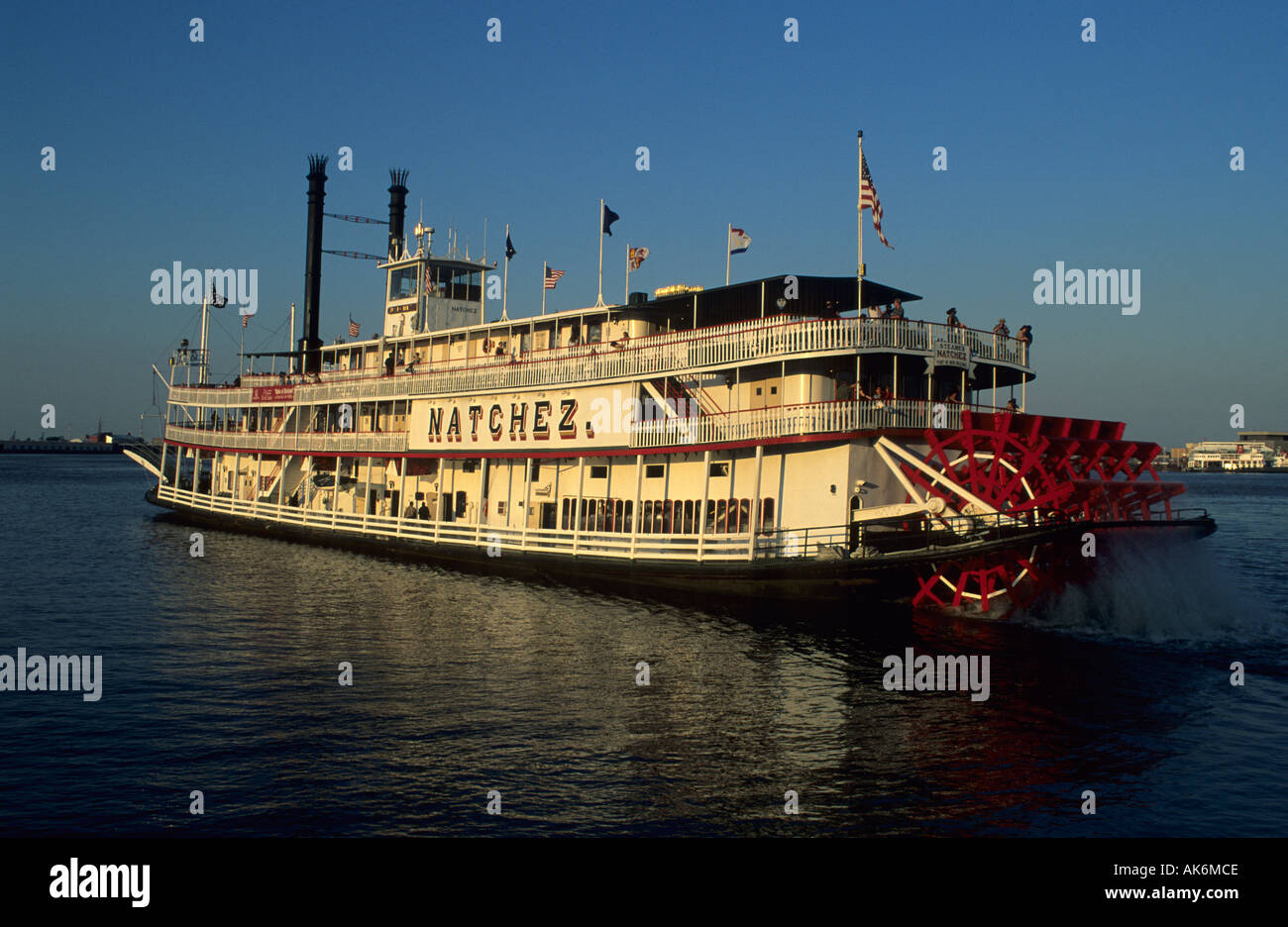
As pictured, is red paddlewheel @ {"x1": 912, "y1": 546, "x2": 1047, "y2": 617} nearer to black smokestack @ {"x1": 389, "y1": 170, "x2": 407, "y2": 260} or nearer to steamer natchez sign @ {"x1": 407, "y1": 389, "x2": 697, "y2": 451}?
steamer natchez sign @ {"x1": 407, "y1": 389, "x2": 697, "y2": 451}

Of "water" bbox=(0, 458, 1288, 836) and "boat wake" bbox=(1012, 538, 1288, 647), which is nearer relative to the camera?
"water" bbox=(0, 458, 1288, 836)

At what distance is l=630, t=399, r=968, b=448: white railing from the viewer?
2533 centimetres

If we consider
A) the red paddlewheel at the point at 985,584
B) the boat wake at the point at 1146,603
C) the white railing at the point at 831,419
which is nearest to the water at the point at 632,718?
the boat wake at the point at 1146,603

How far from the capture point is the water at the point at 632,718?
12.6m

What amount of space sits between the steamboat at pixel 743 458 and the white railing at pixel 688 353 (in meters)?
0.08

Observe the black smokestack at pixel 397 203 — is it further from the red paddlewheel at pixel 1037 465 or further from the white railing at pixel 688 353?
the red paddlewheel at pixel 1037 465

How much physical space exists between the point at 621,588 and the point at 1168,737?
57.2ft

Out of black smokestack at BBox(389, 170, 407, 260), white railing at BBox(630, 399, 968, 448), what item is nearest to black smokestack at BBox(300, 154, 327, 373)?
black smokestack at BBox(389, 170, 407, 260)

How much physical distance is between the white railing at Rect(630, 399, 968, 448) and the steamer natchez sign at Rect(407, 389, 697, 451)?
2.57 metres

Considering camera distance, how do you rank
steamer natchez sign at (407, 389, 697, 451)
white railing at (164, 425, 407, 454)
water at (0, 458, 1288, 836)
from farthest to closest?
white railing at (164, 425, 407, 454), steamer natchez sign at (407, 389, 697, 451), water at (0, 458, 1288, 836)

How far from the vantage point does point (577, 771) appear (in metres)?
14.0

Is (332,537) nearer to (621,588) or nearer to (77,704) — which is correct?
(621,588)

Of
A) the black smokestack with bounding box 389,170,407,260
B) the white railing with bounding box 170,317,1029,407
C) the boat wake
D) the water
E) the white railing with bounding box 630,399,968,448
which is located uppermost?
the black smokestack with bounding box 389,170,407,260

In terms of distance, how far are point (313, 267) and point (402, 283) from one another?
10.4 metres
